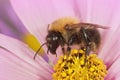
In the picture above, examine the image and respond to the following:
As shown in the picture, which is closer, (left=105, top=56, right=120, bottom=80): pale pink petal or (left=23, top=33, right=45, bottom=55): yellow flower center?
(left=105, top=56, right=120, bottom=80): pale pink petal

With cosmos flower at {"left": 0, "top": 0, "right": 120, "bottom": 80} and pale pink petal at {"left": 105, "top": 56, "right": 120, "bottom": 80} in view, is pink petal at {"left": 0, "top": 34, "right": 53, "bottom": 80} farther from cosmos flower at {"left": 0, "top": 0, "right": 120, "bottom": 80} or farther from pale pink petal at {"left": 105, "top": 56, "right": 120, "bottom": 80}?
pale pink petal at {"left": 105, "top": 56, "right": 120, "bottom": 80}

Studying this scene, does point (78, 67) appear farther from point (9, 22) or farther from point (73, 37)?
point (9, 22)

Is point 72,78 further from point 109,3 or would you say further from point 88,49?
point 109,3

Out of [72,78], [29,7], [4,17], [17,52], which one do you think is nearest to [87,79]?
[72,78]

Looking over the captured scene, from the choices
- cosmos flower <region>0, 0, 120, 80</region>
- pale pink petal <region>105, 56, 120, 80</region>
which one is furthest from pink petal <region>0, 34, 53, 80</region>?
pale pink petal <region>105, 56, 120, 80</region>

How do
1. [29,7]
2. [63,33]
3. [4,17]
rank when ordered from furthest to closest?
1. [4,17]
2. [29,7]
3. [63,33]

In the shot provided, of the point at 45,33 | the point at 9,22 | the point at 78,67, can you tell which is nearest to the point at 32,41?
the point at 9,22
